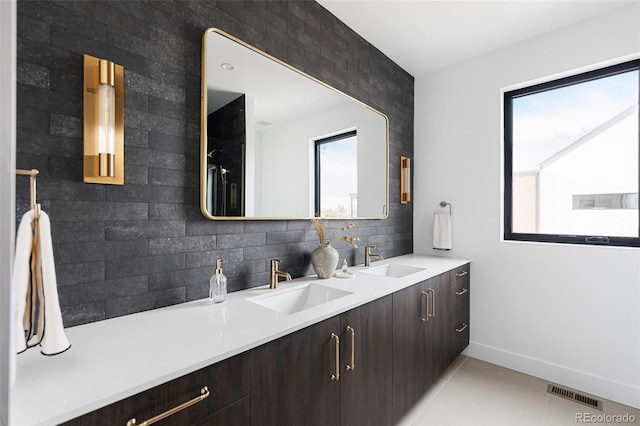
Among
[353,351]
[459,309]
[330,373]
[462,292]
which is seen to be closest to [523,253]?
[462,292]

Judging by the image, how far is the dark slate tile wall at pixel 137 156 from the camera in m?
1.05

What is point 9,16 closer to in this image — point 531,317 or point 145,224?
point 145,224

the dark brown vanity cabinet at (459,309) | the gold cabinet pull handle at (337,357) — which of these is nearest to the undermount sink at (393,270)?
the dark brown vanity cabinet at (459,309)

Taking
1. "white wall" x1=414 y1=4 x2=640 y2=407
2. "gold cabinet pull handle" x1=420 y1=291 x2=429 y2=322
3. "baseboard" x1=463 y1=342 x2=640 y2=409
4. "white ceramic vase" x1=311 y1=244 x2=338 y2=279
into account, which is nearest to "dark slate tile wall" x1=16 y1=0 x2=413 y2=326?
"white ceramic vase" x1=311 y1=244 x2=338 y2=279

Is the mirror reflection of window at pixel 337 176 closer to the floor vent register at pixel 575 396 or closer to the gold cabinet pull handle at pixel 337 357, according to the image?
the gold cabinet pull handle at pixel 337 357

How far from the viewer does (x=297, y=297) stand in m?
1.71

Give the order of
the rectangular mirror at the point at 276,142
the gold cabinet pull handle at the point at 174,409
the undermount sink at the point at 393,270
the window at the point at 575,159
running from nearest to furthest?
1. the gold cabinet pull handle at the point at 174,409
2. the rectangular mirror at the point at 276,142
3. the window at the point at 575,159
4. the undermount sink at the point at 393,270

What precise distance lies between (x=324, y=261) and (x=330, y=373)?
703 mm

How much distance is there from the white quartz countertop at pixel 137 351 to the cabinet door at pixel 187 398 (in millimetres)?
26

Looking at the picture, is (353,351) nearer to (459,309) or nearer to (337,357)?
(337,357)

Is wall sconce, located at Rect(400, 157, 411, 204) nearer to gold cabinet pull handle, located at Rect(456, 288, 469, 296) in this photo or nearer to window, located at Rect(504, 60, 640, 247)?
window, located at Rect(504, 60, 640, 247)

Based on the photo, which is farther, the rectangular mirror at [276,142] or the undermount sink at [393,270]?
the undermount sink at [393,270]

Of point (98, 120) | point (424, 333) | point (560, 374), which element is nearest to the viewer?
point (98, 120)

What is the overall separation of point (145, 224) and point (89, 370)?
0.62 m
